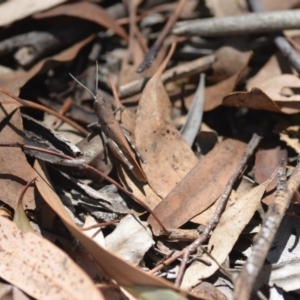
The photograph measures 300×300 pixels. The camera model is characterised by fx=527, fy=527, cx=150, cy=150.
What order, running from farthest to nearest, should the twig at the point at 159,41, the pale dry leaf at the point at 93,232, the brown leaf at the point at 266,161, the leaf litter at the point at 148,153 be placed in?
1. the twig at the point at 159,41
2. the brown leaf at the point at 266,161
3. the pale dry leaf at the point at 93,232
4. the leaf litter at the point at 148,153

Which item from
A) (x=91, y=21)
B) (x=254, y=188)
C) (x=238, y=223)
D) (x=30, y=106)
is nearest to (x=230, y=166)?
(x=254, y=188)

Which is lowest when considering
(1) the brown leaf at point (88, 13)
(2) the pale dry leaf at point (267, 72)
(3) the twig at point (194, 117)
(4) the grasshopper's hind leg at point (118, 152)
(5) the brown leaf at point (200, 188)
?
(5) the brown leaf at point (200, 188)

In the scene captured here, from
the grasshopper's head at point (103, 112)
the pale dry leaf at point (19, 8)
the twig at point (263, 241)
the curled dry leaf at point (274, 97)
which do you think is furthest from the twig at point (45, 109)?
the twig at point (263, 241)

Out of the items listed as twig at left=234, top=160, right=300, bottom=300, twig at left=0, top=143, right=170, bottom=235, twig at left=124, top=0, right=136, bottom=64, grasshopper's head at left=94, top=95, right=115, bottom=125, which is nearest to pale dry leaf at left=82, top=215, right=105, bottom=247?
twig at left=0, top=143, right=170, bottom=235

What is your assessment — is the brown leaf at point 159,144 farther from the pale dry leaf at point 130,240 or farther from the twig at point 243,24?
the twig at point 243,24

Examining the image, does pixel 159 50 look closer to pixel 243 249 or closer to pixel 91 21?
pixel 91 21

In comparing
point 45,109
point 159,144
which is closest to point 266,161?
point 159,144

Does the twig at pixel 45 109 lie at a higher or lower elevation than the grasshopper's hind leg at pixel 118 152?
higher

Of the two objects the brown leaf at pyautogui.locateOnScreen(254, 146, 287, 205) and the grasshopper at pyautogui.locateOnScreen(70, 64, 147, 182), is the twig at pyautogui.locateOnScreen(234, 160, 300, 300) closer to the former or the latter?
the brown leaf at pyautogui.locateOnScreen(254, 146, 287, 205)
